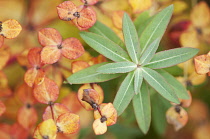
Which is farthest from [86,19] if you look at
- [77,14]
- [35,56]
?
[35,56]

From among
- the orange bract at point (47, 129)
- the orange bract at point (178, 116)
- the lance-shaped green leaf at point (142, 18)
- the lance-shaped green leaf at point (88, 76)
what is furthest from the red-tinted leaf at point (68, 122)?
the lance-shaped green leaf at point (142, 18)

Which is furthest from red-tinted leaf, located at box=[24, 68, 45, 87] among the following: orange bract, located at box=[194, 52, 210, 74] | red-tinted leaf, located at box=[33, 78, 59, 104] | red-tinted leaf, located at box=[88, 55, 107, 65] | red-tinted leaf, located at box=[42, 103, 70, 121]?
orange bract, located at box=[194, 52, 210, 74]

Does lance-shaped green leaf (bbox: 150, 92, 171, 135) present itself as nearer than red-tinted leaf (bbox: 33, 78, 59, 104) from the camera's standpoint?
No

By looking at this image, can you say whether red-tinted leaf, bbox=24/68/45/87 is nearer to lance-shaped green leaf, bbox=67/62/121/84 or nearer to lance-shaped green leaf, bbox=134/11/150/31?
lance-shaped green leaf, bbox=67/62/121/84

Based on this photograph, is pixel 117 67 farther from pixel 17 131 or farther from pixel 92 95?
pixel 17 131

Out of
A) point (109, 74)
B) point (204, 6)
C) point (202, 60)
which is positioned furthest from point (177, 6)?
point (109, 74)

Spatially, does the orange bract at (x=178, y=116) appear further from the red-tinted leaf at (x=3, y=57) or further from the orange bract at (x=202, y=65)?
the red-tinted leaf at (x=3, y=57)
